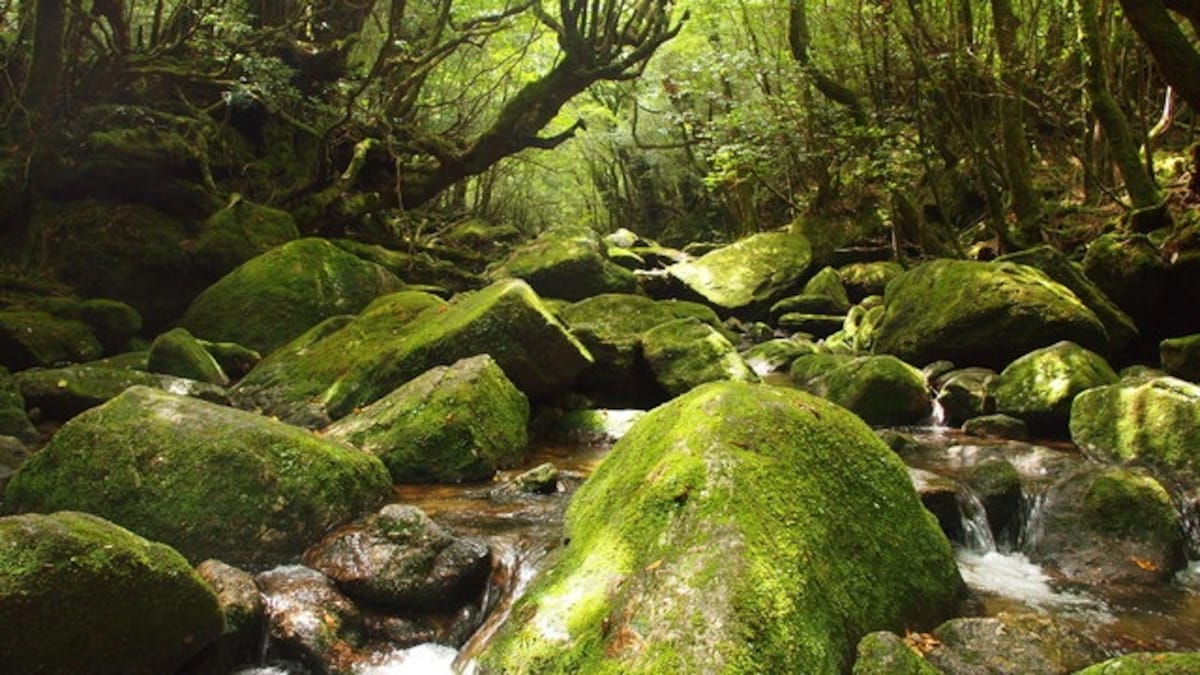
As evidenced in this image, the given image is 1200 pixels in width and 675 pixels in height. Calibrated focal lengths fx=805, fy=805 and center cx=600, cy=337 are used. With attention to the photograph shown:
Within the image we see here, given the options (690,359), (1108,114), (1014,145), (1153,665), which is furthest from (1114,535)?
(1014,145)

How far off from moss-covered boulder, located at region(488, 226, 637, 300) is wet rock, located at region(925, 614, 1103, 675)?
10596 millimetres

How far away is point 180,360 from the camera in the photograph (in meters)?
8.41

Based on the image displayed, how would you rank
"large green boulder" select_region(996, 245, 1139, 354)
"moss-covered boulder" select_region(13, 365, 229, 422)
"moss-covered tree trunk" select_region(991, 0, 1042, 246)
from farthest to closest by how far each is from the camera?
"moss-covered tree trunk" select_region(991, 0, 1042, 246)
"large green boulder" select_region(996, 245, 1139, 354)
"moss-covered boulder" select_region(13, 365, 229, 422)

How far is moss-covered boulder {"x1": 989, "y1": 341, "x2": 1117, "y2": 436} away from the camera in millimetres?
7496

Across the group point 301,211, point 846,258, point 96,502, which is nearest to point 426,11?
point 301,211

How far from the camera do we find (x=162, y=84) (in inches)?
491

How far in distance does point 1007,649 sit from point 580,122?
1479 centimetres

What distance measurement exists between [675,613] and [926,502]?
2.72 meters

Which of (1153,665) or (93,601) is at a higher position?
(93,601)

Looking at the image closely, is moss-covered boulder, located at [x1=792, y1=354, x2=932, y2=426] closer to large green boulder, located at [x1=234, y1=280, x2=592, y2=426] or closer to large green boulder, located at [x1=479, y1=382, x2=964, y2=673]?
large green boulder, located at [x1=234, y1=280, x2=592, y2=426]

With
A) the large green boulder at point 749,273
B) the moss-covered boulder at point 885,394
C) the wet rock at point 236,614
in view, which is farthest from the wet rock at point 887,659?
the large green boulder at point 749,273

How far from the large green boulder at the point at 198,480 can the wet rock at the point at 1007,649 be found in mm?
3370

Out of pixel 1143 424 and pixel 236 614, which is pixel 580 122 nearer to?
pixel 1143 424

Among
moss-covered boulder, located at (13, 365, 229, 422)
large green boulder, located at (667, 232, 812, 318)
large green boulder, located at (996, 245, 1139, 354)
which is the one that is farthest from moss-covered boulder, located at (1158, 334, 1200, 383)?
moss-covered boulder, located at (13, 365, 229, 422)
